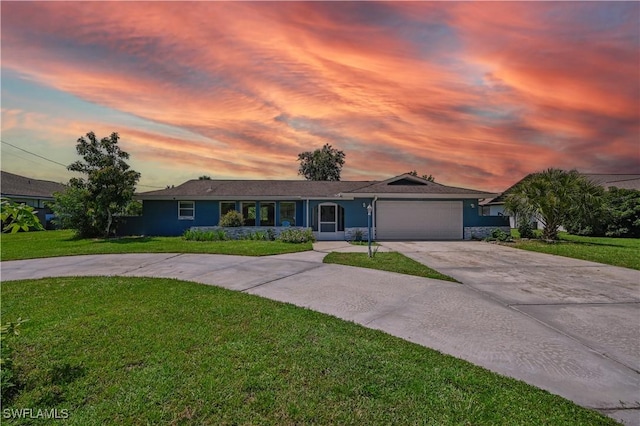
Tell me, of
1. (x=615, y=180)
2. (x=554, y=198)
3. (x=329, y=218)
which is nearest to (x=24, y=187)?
(x=329, y=218)

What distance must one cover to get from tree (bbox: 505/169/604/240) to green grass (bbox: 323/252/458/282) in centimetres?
1079

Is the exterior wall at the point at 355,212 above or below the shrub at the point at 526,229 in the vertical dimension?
above

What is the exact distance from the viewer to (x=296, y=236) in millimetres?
16812

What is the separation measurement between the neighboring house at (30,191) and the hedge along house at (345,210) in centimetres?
1303

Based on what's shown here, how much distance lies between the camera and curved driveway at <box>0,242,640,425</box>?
11.5ft

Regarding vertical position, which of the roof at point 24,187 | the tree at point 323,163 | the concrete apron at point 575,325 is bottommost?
the concrete apron at point 575,325

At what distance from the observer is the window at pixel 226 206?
20.4 meters

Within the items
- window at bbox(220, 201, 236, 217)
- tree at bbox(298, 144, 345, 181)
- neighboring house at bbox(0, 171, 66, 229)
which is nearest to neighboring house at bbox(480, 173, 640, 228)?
tree at bbox(298, 144, 345, 181)

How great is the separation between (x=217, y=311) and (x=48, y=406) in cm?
250

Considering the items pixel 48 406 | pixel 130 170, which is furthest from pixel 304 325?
pixel 130 170

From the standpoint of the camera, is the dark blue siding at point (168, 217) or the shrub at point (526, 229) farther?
the dark blue siding at point (168, 217)

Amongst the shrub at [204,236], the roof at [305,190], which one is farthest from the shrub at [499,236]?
the shrub at [204,236]

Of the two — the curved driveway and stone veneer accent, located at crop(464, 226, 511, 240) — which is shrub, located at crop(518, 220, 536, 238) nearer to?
stone veneer accent, located at crop(464, 226, 511, 240)

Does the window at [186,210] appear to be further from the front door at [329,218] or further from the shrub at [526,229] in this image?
the shrub at [526,229]
